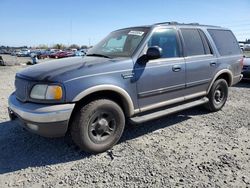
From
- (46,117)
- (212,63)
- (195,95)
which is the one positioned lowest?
(195,95)

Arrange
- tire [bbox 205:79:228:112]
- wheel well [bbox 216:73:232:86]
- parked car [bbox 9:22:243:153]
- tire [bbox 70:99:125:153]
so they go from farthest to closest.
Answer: wheel well [bbox 216:73:232:86]
tire [bbox 205:79:228:112]
tire [bbox 70:99:125:153]
parked car [bbox 9:22:243:153]

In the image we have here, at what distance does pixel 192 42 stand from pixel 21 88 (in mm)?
3249

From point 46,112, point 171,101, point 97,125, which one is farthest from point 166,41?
point 46,112

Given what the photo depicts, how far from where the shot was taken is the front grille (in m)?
3.35

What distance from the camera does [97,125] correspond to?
3.56 meters

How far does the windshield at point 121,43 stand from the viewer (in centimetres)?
407

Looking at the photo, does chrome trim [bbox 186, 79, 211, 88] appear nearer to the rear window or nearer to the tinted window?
the tinted window

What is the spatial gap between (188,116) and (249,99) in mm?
2589

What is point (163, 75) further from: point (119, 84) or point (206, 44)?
point (206, 44)

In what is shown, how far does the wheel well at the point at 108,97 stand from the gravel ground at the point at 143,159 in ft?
2.11

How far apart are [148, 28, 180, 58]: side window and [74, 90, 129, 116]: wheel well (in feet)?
3.50

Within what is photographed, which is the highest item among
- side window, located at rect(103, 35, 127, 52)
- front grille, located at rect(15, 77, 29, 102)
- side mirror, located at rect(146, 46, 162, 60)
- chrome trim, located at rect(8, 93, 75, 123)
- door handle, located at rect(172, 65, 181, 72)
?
side window, located at rect(103, 35, 127, 52)

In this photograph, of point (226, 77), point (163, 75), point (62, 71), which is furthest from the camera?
point (226, 77)

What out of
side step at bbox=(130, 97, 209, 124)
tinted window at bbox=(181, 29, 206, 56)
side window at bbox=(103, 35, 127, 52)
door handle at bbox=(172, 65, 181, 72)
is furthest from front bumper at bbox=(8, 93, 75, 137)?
tinted window at bbox=(181, 29, 206, 56)
